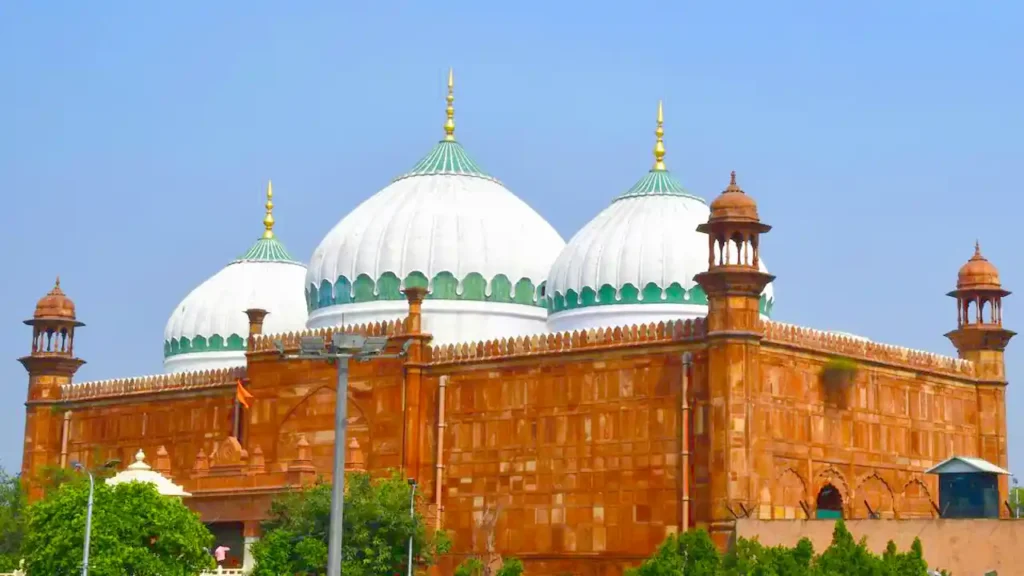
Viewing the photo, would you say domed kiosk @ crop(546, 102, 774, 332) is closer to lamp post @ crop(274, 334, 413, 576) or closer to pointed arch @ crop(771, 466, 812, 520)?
pointed arch @ crop(771, 466, 812, 520)

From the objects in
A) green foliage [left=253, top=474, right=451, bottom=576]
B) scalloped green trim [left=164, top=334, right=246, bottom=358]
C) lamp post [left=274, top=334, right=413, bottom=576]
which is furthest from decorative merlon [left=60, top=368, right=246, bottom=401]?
lamp post [left=274, top=334, right=413, bottom=576]

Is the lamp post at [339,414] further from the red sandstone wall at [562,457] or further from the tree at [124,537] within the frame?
the red sandstone wall at [562,457]

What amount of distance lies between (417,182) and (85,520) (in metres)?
11.9

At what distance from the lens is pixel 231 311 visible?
45.9 metres

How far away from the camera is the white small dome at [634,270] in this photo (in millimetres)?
37219

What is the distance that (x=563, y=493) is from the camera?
34.5 meters

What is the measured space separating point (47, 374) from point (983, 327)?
21225 mm

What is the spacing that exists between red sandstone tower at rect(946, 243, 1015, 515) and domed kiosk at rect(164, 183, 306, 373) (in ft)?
52.1

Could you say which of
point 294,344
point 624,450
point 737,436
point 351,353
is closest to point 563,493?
point 624,450

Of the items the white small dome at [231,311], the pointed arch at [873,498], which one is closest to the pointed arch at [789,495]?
the pointed arch at [873,498]

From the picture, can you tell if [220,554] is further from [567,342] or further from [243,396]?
[567,342]

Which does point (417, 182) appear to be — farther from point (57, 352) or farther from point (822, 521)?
point (822, 521)

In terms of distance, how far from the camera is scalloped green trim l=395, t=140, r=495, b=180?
41.6m

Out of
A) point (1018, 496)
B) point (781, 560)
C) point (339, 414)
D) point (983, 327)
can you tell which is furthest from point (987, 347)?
point (1018, 496)
